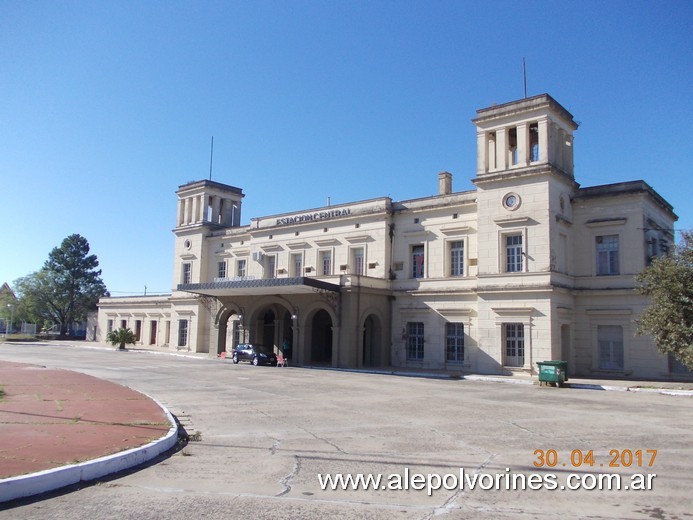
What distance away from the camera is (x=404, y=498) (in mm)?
6648

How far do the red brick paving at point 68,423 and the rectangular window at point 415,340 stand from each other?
17.7m

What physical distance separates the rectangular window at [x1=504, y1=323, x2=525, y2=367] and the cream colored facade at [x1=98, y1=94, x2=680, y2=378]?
5 cm

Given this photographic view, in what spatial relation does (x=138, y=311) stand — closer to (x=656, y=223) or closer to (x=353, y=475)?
(x=656, y=223)

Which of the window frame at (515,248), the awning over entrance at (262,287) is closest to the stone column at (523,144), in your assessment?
the window frame at (515,248)

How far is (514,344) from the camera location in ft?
87.5

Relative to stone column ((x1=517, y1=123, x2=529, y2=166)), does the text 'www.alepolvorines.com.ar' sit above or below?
below

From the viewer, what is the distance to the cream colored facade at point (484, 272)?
26062mm

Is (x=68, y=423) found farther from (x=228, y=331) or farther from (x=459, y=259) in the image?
(x=228, y=331)

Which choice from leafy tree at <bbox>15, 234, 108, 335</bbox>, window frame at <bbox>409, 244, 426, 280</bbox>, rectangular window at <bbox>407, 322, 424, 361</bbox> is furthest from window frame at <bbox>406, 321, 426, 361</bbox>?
leafy tree at <bbox>15, 234, 108, 335</bbox>

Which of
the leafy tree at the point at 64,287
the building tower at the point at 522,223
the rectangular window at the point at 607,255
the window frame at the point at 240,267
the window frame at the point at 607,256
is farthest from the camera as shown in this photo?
the leafy tree at the point at 64,287

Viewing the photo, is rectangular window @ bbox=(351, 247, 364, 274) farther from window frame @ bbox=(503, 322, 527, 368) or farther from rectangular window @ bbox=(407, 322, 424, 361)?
window frame @ bbox=(503, 322, 527, 368)

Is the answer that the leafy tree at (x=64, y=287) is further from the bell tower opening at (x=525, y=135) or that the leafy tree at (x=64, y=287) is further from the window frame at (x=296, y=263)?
the bell tower opening at (x=525, y=135)

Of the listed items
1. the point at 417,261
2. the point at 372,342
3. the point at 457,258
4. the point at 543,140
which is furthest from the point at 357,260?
the point at 543,140

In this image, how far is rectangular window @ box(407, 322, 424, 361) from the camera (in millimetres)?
30984
